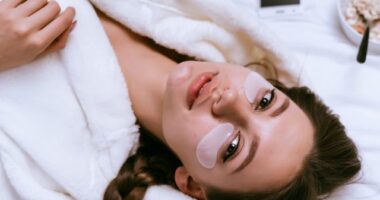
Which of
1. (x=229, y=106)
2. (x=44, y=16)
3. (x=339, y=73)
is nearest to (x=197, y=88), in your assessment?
(x=229, y=106)

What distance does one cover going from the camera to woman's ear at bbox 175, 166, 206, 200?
89 centimetres

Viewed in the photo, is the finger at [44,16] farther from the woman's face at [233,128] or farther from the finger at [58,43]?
the woman's face at [233,128]

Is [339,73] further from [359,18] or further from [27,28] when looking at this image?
[27,28]

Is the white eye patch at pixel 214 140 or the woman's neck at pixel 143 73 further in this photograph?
the woman's neck at pixel 143 73

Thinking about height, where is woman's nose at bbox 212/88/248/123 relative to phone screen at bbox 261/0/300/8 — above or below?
above

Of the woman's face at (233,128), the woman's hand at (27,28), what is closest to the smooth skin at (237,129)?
the woman's face at (233,128)

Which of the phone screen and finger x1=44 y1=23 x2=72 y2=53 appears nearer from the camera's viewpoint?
finger x1=44 y1=23 x2=72 y2=53

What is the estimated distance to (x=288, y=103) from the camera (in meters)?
0.84

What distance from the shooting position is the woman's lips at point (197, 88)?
0.81 metres

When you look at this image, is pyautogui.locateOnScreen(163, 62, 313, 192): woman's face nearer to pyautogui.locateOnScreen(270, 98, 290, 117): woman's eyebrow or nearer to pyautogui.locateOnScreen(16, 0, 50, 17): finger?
pyautogui.locateOnScreen(270, 98, 290, 117): woman's eyebrow

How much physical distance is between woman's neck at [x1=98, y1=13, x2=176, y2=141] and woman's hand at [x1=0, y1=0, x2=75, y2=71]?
0.16 m

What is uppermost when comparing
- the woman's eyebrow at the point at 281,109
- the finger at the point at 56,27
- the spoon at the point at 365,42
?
the finger at the point at 56,27

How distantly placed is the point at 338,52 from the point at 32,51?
68 cm

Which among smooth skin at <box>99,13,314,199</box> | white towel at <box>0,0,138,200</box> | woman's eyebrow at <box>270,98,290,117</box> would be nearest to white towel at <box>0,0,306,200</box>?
white towel at <box>0,0,138,200</box>
